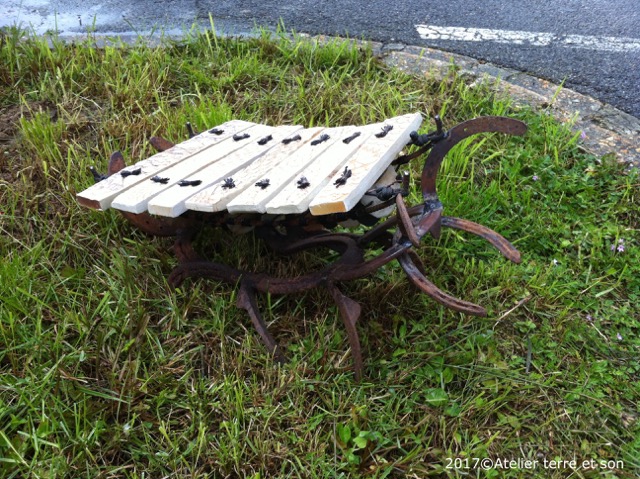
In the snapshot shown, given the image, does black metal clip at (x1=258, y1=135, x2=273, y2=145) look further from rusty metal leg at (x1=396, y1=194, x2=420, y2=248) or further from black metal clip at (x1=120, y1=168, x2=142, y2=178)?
rusty metal leg at (x1=396, y1=194, x2=420, y2=248)

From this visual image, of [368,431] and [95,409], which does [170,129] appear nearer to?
[95,409]

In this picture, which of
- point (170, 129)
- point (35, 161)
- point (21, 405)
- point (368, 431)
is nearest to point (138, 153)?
point (170, 129)

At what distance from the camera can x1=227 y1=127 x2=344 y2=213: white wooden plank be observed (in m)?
1.96

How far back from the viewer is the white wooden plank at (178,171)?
2094 millimetres

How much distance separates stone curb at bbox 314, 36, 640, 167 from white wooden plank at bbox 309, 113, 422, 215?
1.31 m

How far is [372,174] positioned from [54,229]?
1442 millimetres

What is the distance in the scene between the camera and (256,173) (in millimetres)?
2203

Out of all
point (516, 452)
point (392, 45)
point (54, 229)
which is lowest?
point (516, 452)

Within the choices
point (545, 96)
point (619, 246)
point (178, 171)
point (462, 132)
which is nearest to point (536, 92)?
point (545, 96)

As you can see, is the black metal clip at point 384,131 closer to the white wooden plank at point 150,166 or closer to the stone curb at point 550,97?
the white wooden plank at point 150,166

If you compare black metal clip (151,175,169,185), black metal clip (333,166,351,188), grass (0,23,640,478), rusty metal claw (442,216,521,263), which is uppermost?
black metal clip (333,166,351,188)

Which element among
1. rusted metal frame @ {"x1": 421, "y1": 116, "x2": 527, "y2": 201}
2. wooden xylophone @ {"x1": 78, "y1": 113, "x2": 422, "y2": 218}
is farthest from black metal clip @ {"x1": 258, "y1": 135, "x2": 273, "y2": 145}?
rusted metal frame @ {"x1": 421, "y1": 116, "x2": 527, "y2": 201}

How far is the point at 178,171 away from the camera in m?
2.30

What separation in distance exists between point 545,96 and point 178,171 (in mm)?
2157
